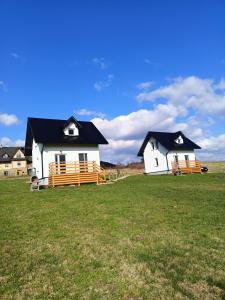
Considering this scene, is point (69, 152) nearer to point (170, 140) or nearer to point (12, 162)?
point (170, 140)

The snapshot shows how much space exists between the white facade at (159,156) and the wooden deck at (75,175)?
16.6 m

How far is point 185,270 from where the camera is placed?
519cm

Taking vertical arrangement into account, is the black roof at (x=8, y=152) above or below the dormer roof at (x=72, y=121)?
above

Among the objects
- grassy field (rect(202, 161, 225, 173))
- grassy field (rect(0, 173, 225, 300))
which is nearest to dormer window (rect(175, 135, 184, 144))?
grassy field (rect(202, 161, 225, 173))

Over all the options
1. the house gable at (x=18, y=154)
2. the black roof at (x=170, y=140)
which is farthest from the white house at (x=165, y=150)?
the house gable at (x=18, y=154)

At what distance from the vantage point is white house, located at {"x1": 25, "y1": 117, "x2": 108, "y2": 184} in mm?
28844

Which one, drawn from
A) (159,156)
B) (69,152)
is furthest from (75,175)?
(159,156)

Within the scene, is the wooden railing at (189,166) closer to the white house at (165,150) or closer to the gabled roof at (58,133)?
the white house at (165,150)

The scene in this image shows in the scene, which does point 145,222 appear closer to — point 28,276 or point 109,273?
point 109,273

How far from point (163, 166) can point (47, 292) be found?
40267 mm

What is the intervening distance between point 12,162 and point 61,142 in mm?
50465

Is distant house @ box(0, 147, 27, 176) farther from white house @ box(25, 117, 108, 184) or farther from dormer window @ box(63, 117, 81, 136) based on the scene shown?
dormer window @ box(63, 117, 81, 136)

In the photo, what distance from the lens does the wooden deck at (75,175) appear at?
25531 millimetres

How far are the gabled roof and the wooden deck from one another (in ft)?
8.84
